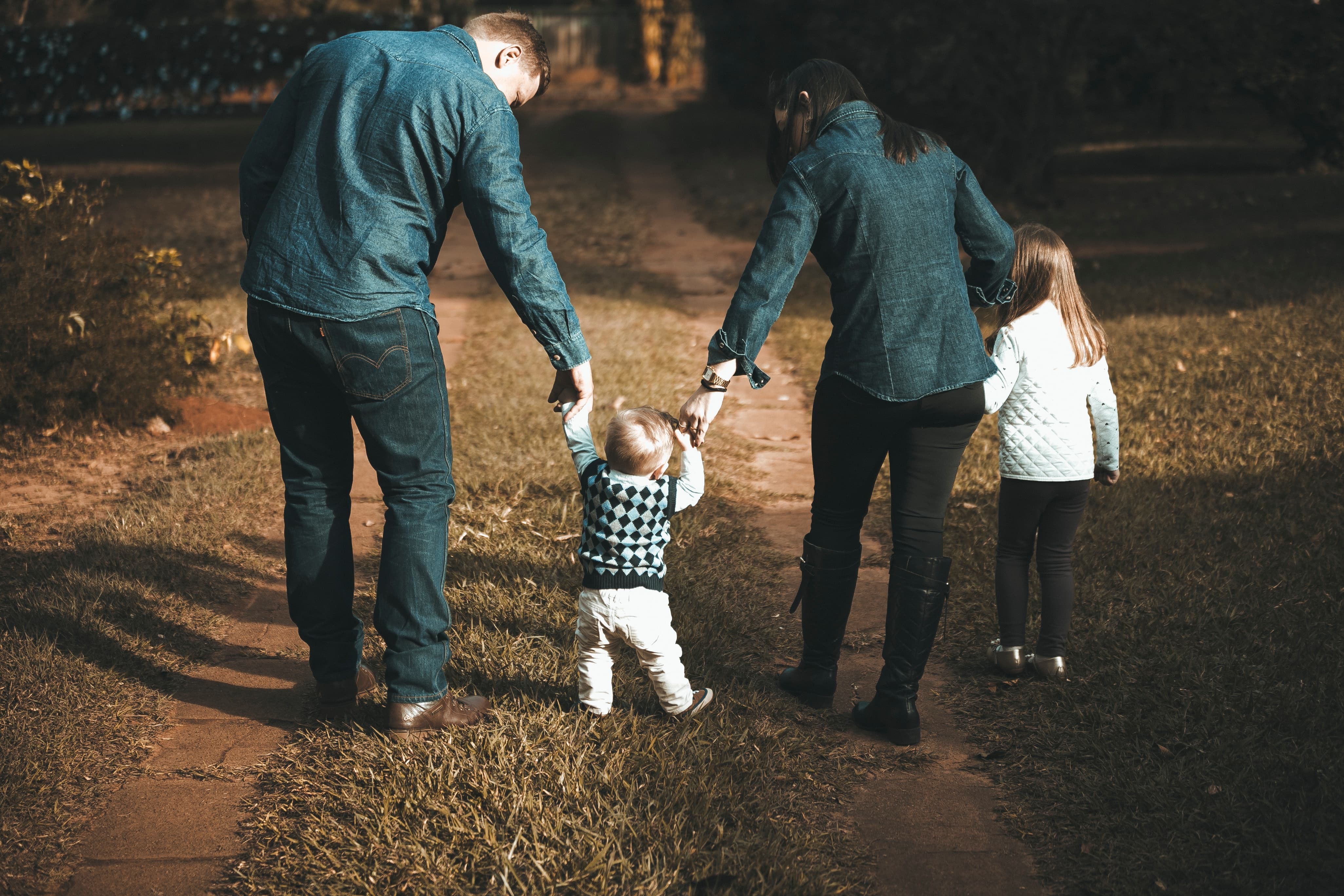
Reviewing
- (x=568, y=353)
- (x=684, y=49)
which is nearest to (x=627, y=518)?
(x=568, y=353)

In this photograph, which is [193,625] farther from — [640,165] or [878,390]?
[640,165]

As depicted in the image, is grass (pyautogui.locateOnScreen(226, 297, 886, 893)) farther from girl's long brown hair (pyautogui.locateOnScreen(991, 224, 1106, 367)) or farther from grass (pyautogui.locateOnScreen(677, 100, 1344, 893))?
girl's long brown hair (pyautogui.locateOnScreen(991, 224, 1106, 367))

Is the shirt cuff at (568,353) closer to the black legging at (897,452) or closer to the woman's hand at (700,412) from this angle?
the woman's hand at (700,412)

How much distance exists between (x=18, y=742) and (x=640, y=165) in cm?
1679

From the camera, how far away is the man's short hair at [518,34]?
2.64 metres

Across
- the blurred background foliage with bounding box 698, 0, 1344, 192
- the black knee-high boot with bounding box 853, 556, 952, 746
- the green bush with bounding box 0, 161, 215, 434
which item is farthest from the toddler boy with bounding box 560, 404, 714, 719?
the blurred background foliage with bounding box 698, 0, 1344, 192

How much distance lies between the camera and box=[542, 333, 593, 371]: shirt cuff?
8.55ft

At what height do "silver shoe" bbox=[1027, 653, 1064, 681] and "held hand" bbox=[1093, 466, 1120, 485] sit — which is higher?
"held hand" bbox=[1093, 466, 1120, 485]

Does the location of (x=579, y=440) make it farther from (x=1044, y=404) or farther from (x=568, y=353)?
(x=1044, y=404)

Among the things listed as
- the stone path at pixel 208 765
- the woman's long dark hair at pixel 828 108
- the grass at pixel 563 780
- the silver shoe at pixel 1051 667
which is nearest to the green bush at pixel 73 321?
the stone path at pixel 208 765

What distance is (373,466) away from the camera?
277 cm

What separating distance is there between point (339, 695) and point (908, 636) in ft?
5.32

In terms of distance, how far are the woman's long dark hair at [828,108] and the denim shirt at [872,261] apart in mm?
23

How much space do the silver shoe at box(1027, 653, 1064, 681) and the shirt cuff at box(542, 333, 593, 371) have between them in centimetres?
178
